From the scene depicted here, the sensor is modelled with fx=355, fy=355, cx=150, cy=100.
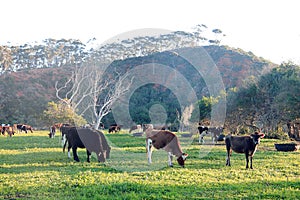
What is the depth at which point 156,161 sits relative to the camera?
16750 mm

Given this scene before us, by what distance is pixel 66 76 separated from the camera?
289ft

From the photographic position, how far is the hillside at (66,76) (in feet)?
221

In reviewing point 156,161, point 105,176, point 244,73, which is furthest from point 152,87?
point 105,176

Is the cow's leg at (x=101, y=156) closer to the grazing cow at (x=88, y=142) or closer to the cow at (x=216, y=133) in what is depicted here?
the grazing cow at (x=88, y=142)

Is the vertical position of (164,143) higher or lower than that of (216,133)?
lower

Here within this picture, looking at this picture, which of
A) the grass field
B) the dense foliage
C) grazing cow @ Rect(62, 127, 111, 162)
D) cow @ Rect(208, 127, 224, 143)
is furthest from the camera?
cow @ Rect(208, 127, 224, 143)

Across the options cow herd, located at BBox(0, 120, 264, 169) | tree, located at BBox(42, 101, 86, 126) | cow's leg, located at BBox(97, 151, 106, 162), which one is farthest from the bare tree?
cow's leg, located at BBox(97, 151, 106, 162)

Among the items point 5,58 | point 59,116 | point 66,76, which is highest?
point 5,58

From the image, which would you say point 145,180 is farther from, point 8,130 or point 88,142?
point 8,130

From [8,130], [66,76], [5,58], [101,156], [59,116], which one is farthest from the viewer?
[5,58]

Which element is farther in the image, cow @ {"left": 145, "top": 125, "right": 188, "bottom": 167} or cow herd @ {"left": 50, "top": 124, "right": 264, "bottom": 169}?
cow @ {"left": 145, "top": 125, "right": 188, "bottom": 167}

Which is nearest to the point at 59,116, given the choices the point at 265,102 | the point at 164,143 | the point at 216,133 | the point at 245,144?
the point at 216,133

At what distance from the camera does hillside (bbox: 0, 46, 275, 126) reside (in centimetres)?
6725

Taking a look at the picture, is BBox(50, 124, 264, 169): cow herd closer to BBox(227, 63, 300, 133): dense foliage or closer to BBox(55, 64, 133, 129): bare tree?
BBox(227, 63, 300, 133): dense foliage
